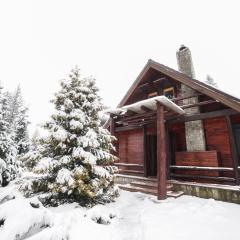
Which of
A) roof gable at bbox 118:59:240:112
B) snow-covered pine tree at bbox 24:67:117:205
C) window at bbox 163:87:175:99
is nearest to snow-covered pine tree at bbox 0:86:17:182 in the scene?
snow-covered pine tree at bbox 24:67:117:205

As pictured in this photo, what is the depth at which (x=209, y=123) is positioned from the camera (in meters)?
10.9

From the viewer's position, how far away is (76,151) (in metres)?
7.68

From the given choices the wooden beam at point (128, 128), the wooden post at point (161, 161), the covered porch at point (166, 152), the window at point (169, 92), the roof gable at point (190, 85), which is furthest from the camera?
the wooden beam at point (128, 128)

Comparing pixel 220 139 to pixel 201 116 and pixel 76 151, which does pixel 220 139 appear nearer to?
pixel 201 116

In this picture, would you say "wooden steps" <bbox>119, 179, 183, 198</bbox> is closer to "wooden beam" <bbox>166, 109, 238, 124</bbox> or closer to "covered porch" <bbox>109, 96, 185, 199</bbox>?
"covered porch" <bbox>109, 96, 185, 199</bbox>

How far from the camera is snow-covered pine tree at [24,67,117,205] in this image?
730cm

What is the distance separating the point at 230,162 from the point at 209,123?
2.18 metres

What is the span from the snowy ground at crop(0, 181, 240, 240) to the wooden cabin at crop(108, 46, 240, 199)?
138cm

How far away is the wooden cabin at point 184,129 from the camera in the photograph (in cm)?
918

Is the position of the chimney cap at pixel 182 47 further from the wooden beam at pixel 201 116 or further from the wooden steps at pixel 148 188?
the wooden steps at pixel 148 188

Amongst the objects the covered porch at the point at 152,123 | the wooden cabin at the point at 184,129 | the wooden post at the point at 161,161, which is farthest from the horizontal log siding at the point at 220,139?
the wooden post at the point at 161,161

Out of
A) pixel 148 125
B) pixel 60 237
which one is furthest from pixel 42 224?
pixel 148 125

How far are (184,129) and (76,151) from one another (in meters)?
6.83

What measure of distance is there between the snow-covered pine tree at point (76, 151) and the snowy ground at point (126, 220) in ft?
2.29
